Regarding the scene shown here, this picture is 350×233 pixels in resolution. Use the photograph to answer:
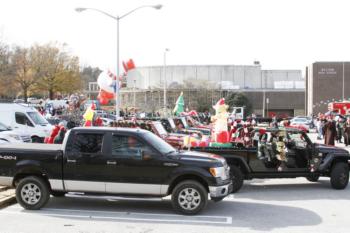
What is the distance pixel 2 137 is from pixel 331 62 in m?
68.7

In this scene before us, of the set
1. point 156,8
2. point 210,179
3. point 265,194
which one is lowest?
point 265,194

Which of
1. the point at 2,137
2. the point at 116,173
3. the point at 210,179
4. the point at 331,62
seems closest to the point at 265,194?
the point at 210,179

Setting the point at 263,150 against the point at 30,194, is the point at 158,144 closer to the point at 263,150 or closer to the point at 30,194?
the point at 30,194

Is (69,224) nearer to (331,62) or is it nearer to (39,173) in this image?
(39,173)

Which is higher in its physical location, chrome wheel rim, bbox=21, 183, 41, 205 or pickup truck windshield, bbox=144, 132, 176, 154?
pickup truck windshield, bbox=144, 132, 176, 154

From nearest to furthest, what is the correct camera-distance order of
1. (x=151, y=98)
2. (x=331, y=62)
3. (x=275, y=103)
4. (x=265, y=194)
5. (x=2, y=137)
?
(x=265, y=194) → (x=2, y=137) → (x=331, y=62) → (x=151, y=98) → (x=275, y=103)

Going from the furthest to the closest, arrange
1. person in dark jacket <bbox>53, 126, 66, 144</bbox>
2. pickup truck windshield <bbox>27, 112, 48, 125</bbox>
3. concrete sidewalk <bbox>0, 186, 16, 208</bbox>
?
1. pickup truck windshield <bbox>27, 112, 48, 125</bbox>
2. person in dark jacket <bbox>53, 126, 66, 144</bbox>
3. concrete sidewalk <bbox>0, 186, 16, 208</bbox>

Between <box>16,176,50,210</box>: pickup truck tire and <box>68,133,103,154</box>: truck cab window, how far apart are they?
0.95 meters

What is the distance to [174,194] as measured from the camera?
9430 mm

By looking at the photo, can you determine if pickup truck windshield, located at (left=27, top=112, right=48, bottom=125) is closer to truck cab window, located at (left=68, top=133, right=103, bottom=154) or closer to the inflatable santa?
the inflatable santa

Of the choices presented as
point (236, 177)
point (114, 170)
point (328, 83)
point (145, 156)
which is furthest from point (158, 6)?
point (328, 83)

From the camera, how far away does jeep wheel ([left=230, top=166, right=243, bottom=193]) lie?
39.5ft

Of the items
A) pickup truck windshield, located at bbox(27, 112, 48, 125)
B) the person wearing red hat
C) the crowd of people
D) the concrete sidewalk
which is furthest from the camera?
the crowd of people

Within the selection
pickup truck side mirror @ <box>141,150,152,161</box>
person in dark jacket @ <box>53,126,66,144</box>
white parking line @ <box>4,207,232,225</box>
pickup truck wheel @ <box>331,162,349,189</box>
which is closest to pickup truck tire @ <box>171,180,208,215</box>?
white parking line @ <box>4,207,232,225</box>
